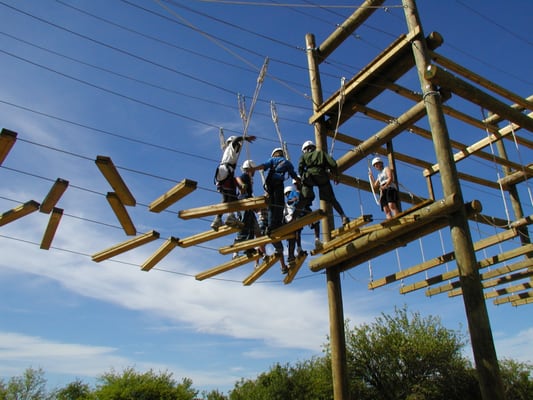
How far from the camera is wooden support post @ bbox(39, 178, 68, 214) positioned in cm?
504

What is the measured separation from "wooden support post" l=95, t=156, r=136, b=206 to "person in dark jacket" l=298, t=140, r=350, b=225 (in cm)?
284

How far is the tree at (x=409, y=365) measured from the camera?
19.3 m

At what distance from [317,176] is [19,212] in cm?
432

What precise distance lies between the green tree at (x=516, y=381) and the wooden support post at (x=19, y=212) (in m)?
25.4

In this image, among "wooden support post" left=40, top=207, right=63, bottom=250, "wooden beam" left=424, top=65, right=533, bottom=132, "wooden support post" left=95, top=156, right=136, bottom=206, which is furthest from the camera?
"wooden beam" left=424, top=65, right=533, bottom=132

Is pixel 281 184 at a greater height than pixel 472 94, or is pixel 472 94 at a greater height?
pixel 472 94

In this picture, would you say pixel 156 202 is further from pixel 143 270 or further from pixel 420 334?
pixel 420 334

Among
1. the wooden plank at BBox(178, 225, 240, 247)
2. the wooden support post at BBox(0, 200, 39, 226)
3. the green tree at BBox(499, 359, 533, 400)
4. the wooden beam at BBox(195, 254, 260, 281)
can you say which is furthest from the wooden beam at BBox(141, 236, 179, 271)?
the green tree at BBox(499, 359, 533, 400)

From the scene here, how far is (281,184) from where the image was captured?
6820 millimetres

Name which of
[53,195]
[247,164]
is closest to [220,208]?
[247,164]

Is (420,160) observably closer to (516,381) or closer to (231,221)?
(231,221)

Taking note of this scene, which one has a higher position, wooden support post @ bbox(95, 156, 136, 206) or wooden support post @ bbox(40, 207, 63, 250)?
wooden support post @ bbox(95, 156, 136, 206)

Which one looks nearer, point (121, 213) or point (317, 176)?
point (121, 213)

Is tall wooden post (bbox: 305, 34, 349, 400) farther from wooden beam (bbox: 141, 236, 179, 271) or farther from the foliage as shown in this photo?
the foliage
